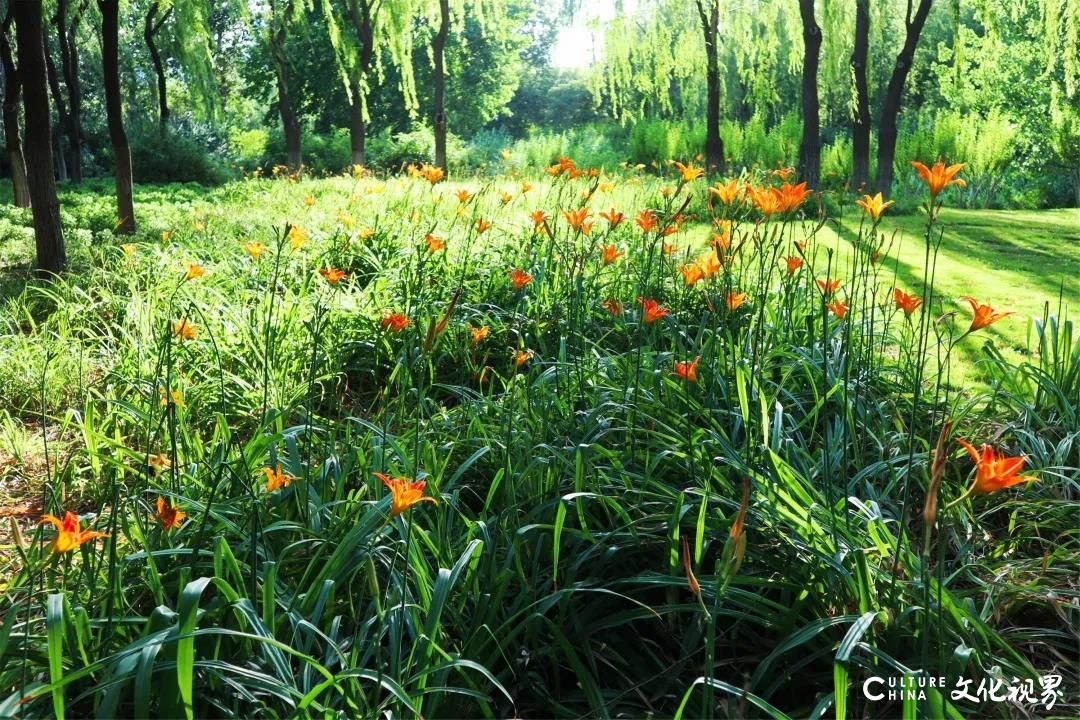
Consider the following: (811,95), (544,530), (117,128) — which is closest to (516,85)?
(811,95)

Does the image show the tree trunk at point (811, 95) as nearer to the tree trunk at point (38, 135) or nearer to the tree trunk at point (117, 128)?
the tree trunk at point (117, 128)

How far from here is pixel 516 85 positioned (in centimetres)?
3156

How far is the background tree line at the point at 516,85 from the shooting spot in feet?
23.9

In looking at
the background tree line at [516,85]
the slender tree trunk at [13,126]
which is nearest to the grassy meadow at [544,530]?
the background tree line at [516,85]

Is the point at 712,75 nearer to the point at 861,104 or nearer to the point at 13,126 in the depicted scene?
the point at 861,104

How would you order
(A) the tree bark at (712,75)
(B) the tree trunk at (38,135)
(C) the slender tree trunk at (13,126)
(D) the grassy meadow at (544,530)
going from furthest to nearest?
(A) the tree bark at (712,75) < (C) the slender tree trunk at (13,126) < (B) the tree trunk at (38,135) < (D) the grassy meadow at (544,530)

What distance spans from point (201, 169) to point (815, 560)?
671 inches

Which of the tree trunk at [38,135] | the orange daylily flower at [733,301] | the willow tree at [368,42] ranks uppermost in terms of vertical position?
the willow tree at [368,42]

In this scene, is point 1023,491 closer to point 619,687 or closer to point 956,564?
point 956,564

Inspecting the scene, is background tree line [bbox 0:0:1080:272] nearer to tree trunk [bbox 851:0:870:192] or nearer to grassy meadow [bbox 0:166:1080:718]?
tree trunk [bbox 851:0:870:192]

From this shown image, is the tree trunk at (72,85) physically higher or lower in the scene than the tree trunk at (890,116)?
higher

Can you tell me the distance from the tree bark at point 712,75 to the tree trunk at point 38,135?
7427mm

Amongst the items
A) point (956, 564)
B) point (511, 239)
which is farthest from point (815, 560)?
point (511, 239)

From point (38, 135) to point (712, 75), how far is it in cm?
863
